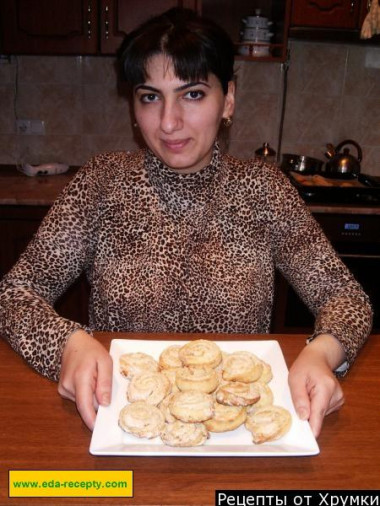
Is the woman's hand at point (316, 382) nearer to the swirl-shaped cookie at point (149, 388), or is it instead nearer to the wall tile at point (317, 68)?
the swirl-shaped cookie at point (149, 388)

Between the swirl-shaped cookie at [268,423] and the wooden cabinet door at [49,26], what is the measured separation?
6.82 ft

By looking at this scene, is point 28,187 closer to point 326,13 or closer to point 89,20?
point 89,20

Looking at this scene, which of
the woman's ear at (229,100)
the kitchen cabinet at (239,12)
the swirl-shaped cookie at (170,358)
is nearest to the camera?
the swirl-shaped cookie at (170,358)

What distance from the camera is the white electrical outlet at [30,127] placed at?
2.88 m

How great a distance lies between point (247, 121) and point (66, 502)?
253cm

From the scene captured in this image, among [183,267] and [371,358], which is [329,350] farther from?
[183,267]

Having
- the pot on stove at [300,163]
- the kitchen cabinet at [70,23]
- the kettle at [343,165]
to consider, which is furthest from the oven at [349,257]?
the kitchen cabinet at [70,23]

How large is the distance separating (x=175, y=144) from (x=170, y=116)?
8 centimetres

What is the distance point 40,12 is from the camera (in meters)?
2.36

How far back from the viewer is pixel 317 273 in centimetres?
125

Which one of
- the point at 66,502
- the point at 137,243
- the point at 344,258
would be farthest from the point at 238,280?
the point at 344,258

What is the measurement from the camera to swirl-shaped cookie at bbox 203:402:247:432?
80 centimetres

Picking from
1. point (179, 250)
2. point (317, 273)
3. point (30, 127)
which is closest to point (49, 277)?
point (179, 250)

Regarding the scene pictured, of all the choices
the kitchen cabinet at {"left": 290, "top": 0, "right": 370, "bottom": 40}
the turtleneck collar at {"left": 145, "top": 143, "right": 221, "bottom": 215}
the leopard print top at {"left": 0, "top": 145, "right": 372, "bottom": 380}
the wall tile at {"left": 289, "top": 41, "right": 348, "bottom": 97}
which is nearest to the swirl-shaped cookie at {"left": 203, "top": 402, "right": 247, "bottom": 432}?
the leopard print top at {"left": 0, "top": 145, "right": 372, "bottom": 380}
